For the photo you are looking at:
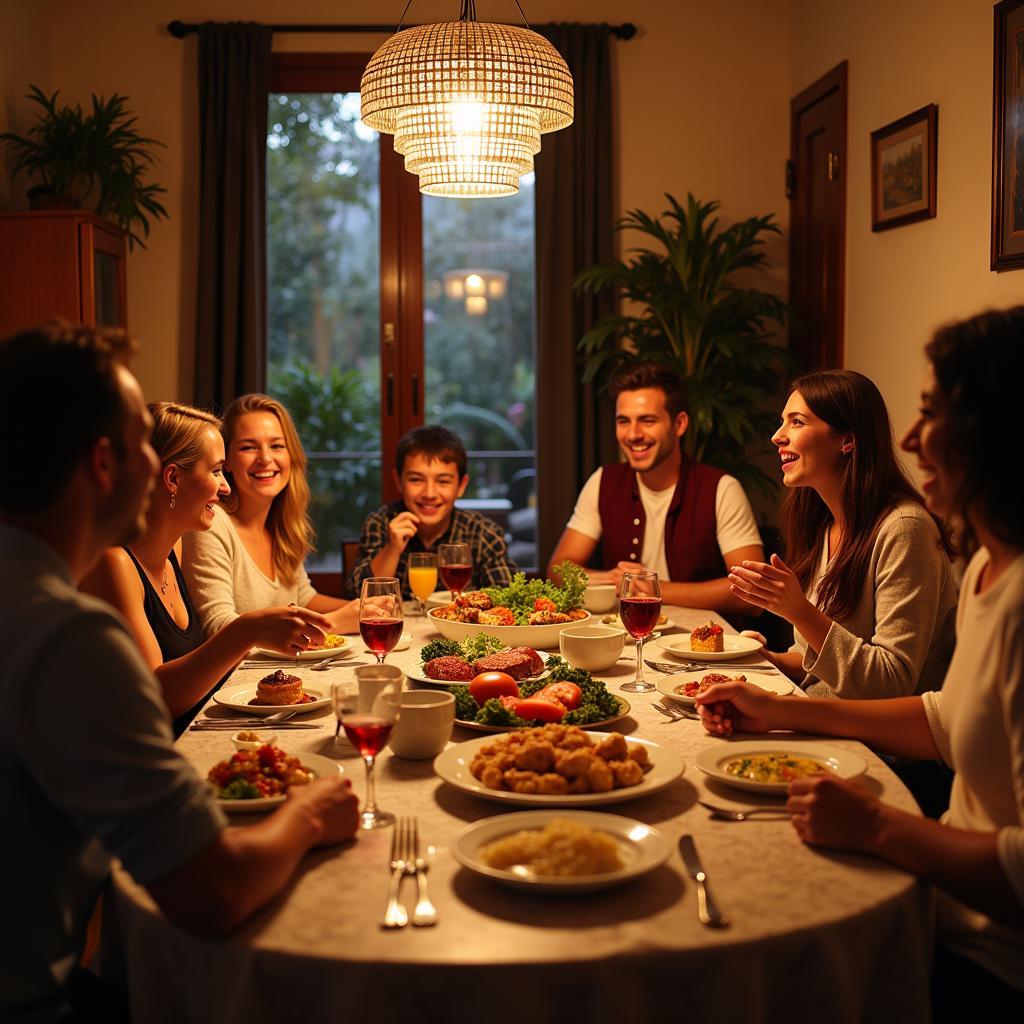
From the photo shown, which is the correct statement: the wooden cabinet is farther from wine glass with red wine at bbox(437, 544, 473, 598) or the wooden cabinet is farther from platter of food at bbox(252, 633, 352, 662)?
platter of food at bbox(252, 633, 352, 662)

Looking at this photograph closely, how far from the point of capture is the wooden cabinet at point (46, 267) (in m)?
4.40

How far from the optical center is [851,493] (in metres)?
2.36

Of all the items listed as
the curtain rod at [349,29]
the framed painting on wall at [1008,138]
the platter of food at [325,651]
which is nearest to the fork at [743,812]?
the platter of food at [325,651]

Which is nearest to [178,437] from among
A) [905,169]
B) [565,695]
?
[565,695]

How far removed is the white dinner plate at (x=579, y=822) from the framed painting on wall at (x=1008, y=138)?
2.37 meters

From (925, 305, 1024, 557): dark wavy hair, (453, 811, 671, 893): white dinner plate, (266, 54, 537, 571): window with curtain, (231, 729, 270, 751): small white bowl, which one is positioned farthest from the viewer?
(266, 54, 537, 571): window with curtain

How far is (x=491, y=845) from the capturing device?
132 cm

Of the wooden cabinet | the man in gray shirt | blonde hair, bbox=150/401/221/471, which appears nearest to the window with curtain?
the wooden cabinet

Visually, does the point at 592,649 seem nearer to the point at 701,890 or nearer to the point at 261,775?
the point at 261,775

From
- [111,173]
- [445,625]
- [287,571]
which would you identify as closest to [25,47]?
[111,173]

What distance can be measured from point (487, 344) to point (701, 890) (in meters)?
4.52

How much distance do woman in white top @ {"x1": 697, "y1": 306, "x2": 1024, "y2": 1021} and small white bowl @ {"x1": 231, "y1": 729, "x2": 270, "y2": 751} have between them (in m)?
0.79

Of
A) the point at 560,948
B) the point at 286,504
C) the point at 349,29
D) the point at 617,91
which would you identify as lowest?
the point at 560,948

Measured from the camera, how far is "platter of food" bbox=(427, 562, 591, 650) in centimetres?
246
